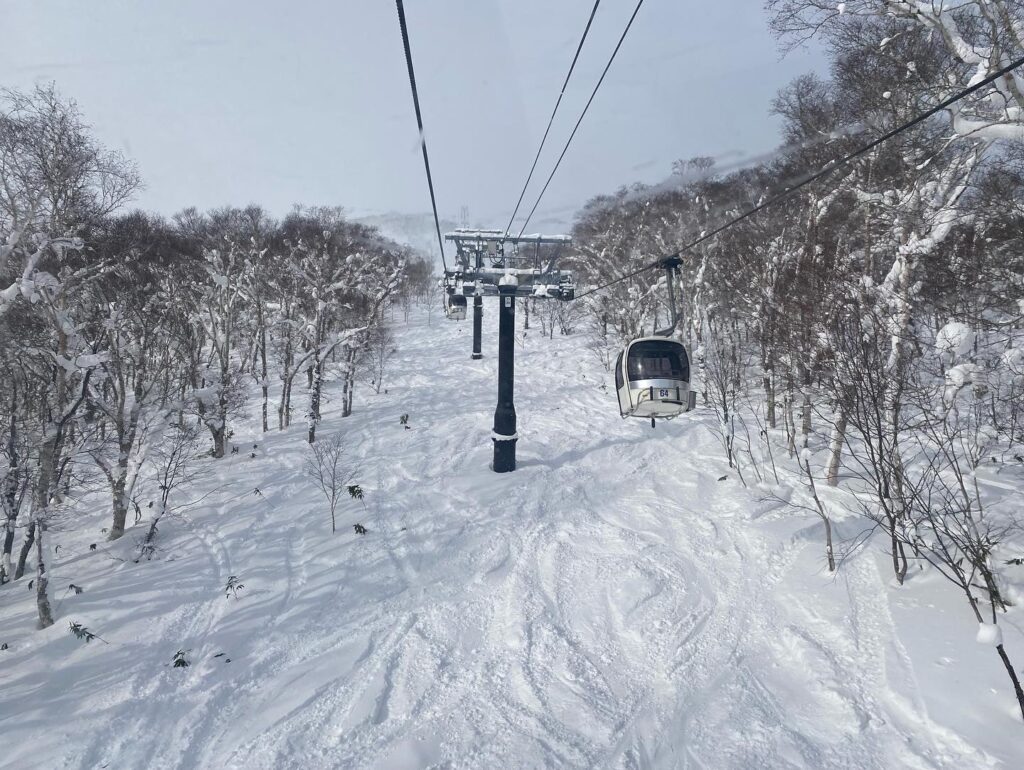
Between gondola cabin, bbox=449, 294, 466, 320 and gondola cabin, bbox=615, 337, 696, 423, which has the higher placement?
gondola cabin, bbox=449, 294, 466, 320

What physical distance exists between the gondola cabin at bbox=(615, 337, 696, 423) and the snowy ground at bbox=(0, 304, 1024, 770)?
2.60 m

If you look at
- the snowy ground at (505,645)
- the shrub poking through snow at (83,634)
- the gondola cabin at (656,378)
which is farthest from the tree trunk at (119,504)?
the gondola cabin at (656,378)

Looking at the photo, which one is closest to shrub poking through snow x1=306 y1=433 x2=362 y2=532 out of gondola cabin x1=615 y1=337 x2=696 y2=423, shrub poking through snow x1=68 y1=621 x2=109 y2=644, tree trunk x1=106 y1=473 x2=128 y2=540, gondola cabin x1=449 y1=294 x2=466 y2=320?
shrub poking through snow x1=68 y1=621 x2=109 y2=644

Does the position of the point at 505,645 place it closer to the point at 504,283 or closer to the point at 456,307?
the point at 504,283

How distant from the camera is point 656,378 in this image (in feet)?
28.1

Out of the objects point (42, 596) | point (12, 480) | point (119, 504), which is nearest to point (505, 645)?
point (42, 596)

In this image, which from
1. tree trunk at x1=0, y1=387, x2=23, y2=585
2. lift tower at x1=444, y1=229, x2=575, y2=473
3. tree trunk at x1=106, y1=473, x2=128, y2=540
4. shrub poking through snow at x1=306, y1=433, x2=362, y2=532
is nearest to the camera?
tree trunk at x1=0, y1=387, x2=23, y2=585

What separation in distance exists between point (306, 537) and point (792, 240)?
47.7 ft

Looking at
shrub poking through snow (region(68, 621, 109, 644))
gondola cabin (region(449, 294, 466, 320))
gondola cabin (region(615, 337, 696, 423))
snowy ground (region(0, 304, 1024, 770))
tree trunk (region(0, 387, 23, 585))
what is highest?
gondola cabin (region(449, 294, 466, 320))

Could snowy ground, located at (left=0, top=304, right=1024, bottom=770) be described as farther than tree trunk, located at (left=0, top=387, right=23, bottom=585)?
No

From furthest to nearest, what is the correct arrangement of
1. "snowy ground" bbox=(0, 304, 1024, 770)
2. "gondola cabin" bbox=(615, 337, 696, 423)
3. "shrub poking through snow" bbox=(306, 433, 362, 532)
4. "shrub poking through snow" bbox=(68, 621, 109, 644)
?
"shrub poking through snow" bbox=(306, 433, 362, 532), "gondola cabin" bbox=(615, 337, 696, 423), "shrub poking through snow" bbox=(68, 621, 109, 644), "snowy ground" bbox=(0, 304, 1024, 770)

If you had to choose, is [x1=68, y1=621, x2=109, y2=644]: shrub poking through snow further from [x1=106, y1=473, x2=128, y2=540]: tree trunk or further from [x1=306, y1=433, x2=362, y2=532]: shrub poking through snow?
[x1=106, y1=473, x2=128, y2=540]: tree trunk

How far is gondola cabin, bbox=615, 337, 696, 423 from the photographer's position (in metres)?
8.52

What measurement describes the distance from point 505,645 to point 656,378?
5188mm
